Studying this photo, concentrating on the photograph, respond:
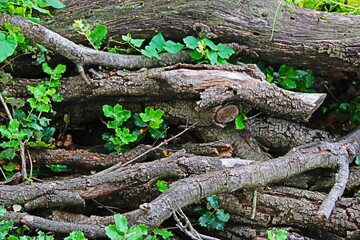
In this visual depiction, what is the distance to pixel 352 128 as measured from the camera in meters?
3.08

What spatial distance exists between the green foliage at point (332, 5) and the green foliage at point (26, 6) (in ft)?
5.97

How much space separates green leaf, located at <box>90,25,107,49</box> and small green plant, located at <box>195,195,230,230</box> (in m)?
1.31

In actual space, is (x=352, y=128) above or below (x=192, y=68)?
below

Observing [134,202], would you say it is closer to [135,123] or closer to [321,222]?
[135,123]

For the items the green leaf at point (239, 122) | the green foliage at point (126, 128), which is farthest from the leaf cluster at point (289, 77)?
the green foliage at point (126, 128)

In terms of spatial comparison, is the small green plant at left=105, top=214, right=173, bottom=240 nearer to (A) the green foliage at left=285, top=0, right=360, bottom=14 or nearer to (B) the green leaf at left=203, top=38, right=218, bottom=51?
(B) the green leaf at left=203, top=38, right=218, bottom=51

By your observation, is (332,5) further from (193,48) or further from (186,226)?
(186,226)

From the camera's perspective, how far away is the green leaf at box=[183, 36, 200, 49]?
2.75 metres

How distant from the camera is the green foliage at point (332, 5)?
3.18 meters

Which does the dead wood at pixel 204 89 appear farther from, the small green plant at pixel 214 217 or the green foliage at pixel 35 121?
the small green plant at pixel 214 217

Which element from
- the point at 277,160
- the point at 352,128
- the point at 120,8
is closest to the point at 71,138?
the point at 120,8

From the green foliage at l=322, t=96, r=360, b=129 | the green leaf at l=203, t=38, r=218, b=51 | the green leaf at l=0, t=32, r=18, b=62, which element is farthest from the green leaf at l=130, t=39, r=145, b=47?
the green foliage at l=322, t=96, r=360, b=129

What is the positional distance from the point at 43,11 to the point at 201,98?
1.25 meters

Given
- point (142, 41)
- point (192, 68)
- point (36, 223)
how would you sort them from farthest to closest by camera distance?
point (142, 41) → point (192, 68) → point (36, 223)
